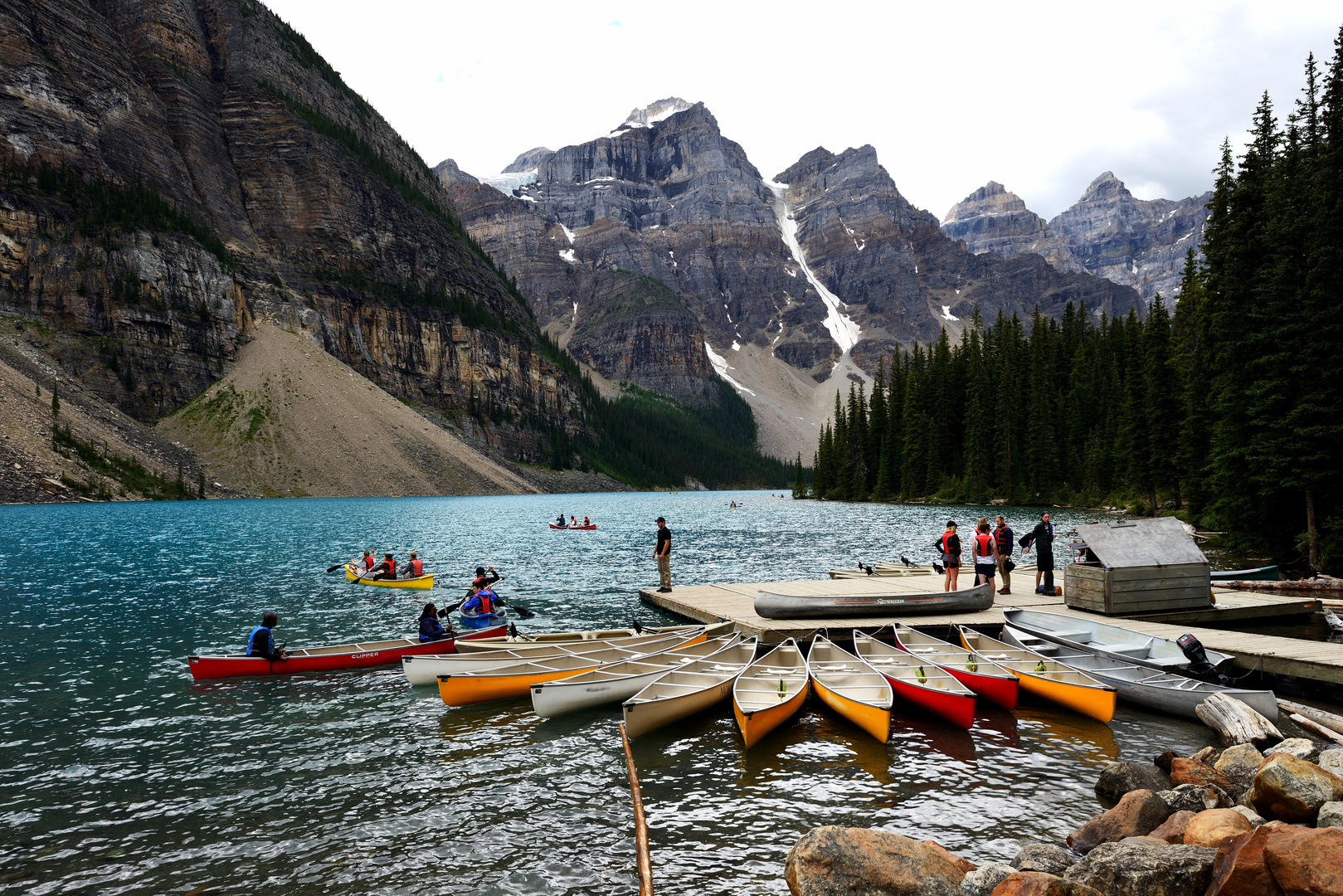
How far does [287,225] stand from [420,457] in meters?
85.3

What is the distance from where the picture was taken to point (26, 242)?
12125cm

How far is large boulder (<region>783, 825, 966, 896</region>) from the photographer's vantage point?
8039mm

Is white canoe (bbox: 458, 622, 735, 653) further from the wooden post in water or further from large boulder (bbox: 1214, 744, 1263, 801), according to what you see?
large boulder (bbox: 1214, 744, 1263, 801)

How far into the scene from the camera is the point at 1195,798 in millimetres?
9578

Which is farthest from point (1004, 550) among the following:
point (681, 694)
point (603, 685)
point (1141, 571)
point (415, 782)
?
point (415, 782)

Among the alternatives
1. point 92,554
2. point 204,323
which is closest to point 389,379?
point 204,323

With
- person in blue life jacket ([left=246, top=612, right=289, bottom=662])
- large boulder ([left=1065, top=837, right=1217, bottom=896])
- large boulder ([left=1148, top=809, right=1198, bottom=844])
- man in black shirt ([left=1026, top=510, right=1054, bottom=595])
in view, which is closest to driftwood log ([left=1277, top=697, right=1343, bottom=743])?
large boulder ([left=1148, top=809, right=1198, bottom=844])

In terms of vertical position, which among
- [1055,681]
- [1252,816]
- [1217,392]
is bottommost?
[1055,681]

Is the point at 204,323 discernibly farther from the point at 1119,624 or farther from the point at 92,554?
the point at 1119,624

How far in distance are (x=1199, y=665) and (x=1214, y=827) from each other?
9.67 metres

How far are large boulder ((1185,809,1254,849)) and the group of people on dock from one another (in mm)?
15765

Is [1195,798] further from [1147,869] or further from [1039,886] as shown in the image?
[1039,886]

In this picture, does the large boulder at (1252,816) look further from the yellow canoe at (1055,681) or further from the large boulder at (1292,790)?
the yellow canoe at (1055,681)

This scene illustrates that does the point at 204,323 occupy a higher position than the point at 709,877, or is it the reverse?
the point at 204,323
